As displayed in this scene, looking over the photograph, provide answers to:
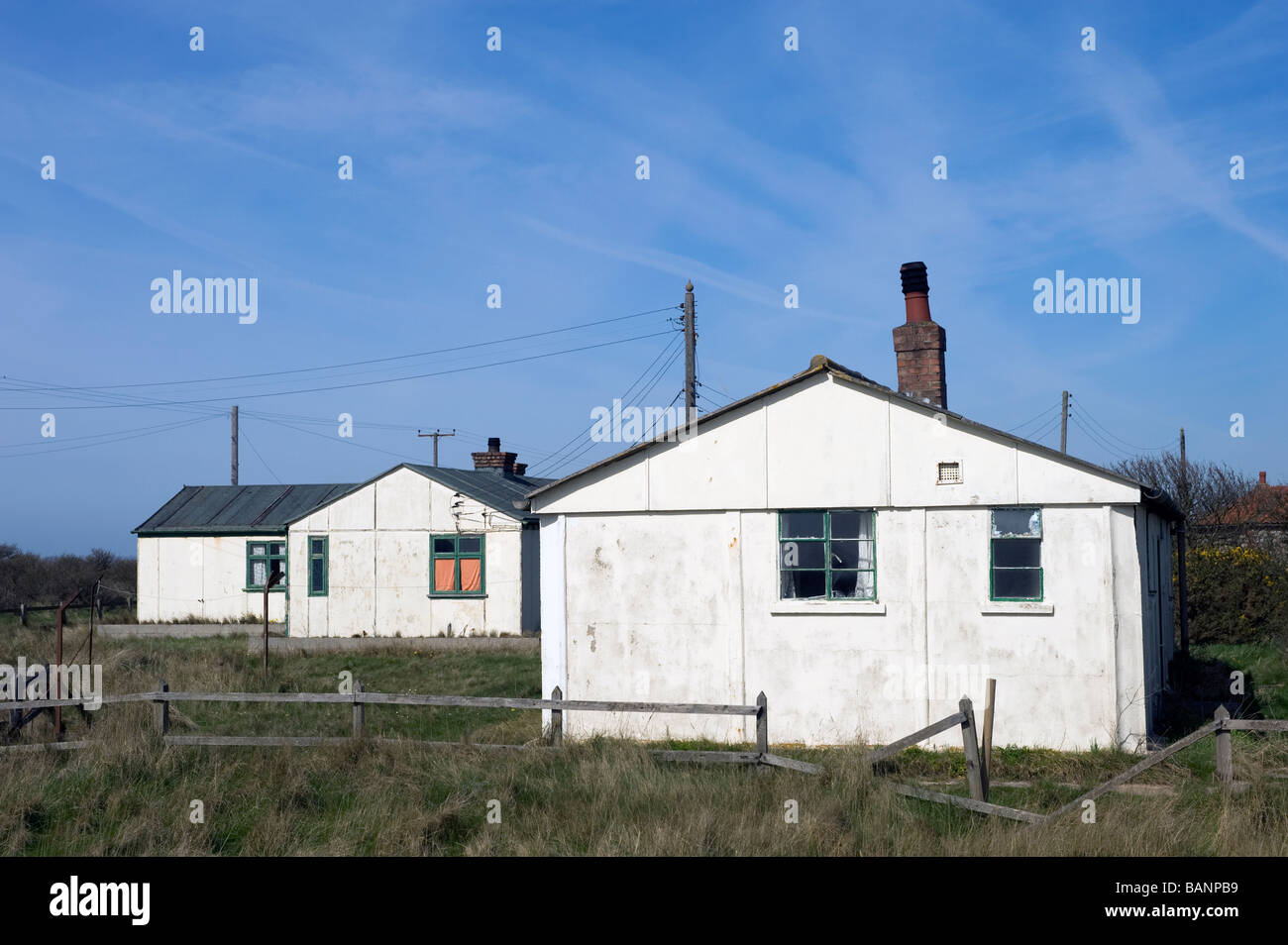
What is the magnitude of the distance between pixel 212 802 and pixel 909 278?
39.0 ft

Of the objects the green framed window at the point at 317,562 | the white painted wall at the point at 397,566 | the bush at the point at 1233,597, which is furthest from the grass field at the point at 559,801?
the green framed window at the point at 317,562

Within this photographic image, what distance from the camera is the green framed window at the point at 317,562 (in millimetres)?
28922

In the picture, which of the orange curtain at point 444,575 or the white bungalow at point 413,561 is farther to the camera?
the orange curtain at point 444,575

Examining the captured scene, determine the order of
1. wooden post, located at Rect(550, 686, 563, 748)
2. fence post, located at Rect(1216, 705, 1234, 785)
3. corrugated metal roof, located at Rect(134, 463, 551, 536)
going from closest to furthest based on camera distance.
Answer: fence post, located at Rect(1216, 705, 1234, 785) → wooden post, located at Rect(550, 686, 563, 748) → corrugated metal roof, located at Rect(134, 463, 551, 536)

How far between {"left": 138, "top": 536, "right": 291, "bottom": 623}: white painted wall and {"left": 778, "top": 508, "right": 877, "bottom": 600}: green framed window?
2215 centimetres

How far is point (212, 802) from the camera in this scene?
9.72m

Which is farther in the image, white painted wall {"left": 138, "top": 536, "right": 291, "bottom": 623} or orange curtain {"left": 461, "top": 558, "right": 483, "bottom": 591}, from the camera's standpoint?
white painted wall {"left": 138, "top": 536, "right": 291, "bottom": 623}

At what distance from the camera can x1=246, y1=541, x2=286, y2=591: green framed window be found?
3225cm

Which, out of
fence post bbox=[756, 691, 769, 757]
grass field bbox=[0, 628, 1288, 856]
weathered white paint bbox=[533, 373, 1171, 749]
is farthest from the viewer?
weathered white paint bbox=[533, 373, 1171, 749]

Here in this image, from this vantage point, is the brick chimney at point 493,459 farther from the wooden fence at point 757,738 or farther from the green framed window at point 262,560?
the wooden fence at point 757,738

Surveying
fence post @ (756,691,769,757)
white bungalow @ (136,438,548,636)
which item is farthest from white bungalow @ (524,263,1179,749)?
white bungalow @ (136,438,548,636)

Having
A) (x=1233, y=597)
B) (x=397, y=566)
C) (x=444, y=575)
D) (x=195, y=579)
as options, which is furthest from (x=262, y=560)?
(x=1233, y=597)

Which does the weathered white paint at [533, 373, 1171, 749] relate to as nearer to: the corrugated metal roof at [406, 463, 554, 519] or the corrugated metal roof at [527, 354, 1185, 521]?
Result: the corrugated metal roof at [527, 354, 1185, 521]
